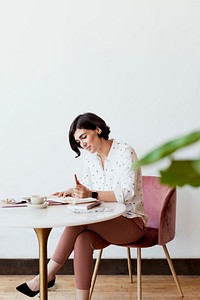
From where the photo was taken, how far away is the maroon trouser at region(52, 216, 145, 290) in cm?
255

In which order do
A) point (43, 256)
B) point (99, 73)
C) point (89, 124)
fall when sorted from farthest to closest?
1. point (99, 73)
2. point (89, 124)
3. point (43, 256)

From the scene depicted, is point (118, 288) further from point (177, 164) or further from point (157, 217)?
point (177, 164)

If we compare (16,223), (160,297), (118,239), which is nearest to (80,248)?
(118,239)

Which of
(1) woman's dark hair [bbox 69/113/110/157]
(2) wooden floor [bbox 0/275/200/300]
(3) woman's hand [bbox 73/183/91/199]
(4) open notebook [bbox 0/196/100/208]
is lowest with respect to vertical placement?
(2) wooden floor [bbox 0/275/200/300]

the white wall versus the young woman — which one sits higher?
the white wall

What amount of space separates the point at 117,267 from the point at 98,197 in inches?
45.0

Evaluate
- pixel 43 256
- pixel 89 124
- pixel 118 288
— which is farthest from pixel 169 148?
pixel 118 288

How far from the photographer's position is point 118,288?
3.35 meters

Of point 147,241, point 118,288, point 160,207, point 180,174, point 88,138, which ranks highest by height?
point 180,174

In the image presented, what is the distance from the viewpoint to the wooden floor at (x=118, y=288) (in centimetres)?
319

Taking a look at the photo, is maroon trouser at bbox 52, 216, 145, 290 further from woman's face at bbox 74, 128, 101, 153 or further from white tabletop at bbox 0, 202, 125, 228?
woman's face at bbox 74, 128, 101, 153

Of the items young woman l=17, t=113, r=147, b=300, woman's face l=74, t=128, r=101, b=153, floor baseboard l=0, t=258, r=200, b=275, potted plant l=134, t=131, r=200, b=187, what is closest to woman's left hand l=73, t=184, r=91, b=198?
young woman l=17, t=113, r=147, b=300

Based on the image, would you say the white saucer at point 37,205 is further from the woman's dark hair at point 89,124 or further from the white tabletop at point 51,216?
the woman's dark hair at point 89,124

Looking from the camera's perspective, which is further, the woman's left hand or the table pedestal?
the woman's left hand
